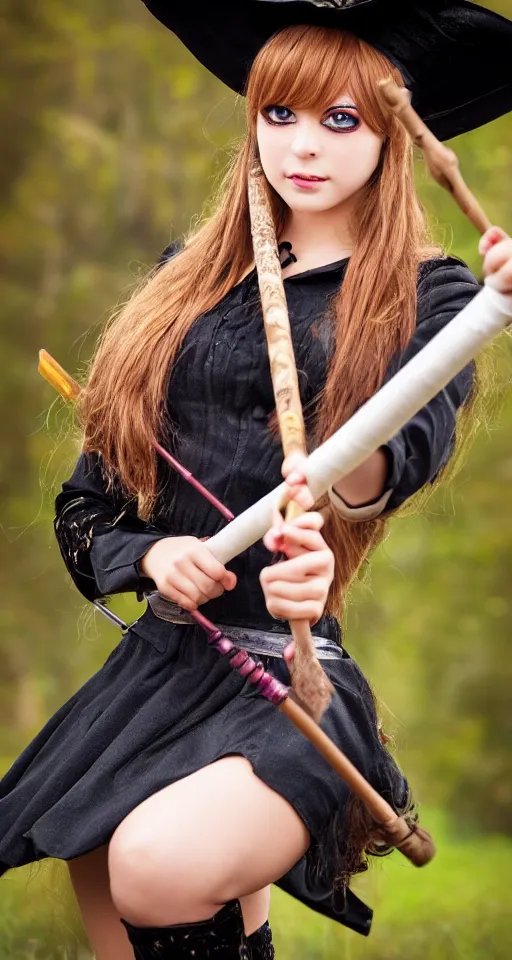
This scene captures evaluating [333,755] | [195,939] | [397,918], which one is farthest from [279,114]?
[397,918]

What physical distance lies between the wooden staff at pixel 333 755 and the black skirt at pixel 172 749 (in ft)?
0.14

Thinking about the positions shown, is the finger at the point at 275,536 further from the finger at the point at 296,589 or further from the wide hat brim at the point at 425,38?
the wide hat brim at the point at 425,38

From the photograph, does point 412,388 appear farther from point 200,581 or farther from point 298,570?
point 200,581

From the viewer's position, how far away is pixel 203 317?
1311mm

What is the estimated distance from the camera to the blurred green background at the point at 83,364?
244 centimetres

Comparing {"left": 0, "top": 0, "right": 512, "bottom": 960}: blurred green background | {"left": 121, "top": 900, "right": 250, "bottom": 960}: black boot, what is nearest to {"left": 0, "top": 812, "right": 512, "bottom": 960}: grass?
{"left": 0, "top": 0, "right": 512, "bottom": 960}: blurred green background

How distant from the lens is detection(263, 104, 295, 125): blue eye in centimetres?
122

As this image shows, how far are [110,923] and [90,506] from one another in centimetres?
38

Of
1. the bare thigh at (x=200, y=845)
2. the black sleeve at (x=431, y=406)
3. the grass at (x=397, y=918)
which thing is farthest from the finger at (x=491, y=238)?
the grass at (x=397, y=918)

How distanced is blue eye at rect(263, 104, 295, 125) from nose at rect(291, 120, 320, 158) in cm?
2

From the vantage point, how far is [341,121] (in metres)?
1.20

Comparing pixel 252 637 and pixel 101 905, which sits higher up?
pixel 252 637

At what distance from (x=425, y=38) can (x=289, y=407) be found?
365mm

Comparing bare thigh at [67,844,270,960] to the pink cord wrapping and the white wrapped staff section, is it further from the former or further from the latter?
the white wrapped staff section
